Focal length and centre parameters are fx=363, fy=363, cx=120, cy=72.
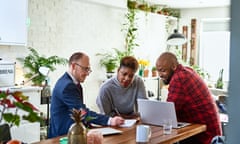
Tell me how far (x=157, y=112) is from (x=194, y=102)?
0.39 meters

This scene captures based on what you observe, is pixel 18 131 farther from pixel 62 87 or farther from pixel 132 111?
pixel 62 87

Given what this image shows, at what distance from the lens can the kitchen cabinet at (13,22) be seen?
4641 mm

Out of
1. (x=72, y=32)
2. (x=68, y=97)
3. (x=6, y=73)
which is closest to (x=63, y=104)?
(x=68, y=97)

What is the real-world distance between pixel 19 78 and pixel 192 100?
8.99 ft

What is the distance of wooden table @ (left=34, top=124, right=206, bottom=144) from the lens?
258 cm

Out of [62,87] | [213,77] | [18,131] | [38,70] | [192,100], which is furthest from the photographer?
[213,77]

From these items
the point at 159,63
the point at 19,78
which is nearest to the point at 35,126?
the point at 19,78

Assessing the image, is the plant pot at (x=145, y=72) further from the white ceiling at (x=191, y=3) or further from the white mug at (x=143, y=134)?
the white mug at (x=143, y=134)

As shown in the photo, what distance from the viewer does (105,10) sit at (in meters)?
6.79

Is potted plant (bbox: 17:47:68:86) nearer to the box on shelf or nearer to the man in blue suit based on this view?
the box on shelf

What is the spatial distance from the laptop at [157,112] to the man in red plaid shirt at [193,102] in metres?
0.13

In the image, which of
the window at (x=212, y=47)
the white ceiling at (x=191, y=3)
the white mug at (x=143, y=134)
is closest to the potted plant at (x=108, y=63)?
the white ceiling at (x=191, y=3)

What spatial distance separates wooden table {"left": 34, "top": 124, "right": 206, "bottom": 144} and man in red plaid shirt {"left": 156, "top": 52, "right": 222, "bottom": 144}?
0.13 metres

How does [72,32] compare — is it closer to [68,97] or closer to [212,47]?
[68,97]
